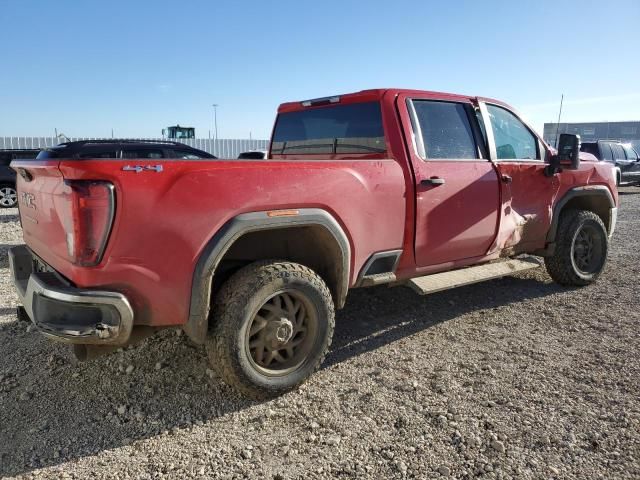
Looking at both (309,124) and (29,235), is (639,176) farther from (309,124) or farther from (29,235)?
(29,235)

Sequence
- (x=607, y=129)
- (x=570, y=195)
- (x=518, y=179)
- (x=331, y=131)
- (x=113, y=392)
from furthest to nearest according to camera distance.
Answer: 1. (x=607, y=129)
2. (x=570, y=195)
3. (x=518, y=179)
4. (x=331, y=131)
5. (x=113, y=392)

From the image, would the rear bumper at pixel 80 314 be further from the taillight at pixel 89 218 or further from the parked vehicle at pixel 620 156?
the parked vehicle at pixel 620 156

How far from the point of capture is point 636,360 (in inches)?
142

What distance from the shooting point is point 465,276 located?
13.7 ft

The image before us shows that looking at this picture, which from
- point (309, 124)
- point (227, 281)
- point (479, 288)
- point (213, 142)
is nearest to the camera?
point (227, 281)

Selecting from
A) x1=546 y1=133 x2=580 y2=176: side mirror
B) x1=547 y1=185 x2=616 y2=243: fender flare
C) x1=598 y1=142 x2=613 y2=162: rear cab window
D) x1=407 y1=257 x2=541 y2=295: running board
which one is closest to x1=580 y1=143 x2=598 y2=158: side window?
x1=598 y1=142 x2=613 y2=162: rear cab window

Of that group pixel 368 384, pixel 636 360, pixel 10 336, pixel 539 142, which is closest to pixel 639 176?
pixel 539 142

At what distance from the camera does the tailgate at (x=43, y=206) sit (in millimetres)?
2582

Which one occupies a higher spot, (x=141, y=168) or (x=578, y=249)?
(x=141, y=168)

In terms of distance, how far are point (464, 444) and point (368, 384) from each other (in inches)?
31.2

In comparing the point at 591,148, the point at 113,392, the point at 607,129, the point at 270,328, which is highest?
the point at 607,129

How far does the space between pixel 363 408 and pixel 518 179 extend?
273 cm

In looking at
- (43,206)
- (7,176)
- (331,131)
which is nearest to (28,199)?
(43,206)

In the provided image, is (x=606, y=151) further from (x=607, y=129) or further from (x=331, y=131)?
(x=607, y=129)
